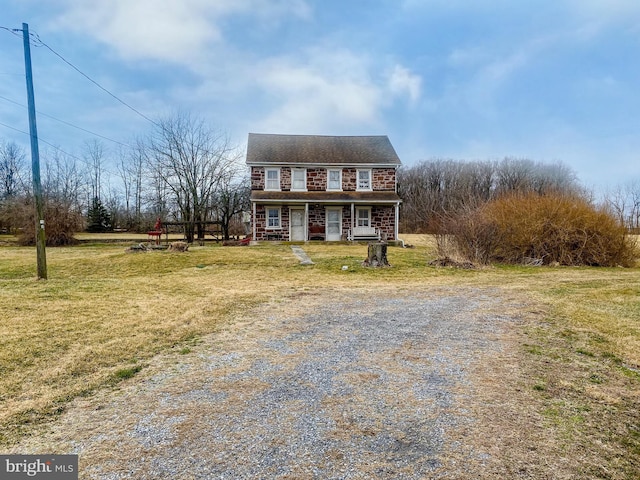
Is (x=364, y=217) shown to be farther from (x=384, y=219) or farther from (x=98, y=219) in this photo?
(x=98, y=219)

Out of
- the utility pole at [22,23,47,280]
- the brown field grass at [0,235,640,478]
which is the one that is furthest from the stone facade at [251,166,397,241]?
the utility pole at [22,23,47,280]

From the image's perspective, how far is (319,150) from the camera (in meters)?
23.7

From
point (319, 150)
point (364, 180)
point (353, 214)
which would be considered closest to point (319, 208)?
point (353, 214)

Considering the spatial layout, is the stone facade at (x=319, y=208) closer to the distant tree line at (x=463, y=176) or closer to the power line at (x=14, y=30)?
the power line at (x=14, y=30)

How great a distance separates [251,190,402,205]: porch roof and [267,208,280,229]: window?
1006 mm

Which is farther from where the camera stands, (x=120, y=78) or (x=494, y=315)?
(x=120, y=78)

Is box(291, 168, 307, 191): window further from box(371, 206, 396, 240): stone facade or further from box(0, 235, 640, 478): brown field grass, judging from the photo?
box(0, 235, 640, 478): brown field grass

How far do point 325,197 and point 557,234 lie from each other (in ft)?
37.7

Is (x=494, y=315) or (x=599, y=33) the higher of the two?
(x=599, y=33)

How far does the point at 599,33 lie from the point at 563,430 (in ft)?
48.5

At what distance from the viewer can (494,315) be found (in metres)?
6.16

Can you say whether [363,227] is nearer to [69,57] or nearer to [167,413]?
[69,57]

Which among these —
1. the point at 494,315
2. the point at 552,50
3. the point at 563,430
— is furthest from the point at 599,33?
the point at 563,430

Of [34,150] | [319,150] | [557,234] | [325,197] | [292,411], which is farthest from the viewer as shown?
[319,150]
